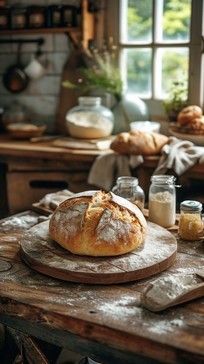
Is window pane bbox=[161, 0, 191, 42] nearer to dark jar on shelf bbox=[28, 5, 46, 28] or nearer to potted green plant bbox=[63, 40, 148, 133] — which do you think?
potted green plant bbox=[63, 40, 148, 133]

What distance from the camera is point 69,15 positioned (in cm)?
338

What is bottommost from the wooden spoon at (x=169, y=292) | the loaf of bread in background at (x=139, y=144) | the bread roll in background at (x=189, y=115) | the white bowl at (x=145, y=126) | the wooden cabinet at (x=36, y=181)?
the wooden cabinet at (x=36, y=181)

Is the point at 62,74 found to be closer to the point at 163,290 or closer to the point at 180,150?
the point at 180,150

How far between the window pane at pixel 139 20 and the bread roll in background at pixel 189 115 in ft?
2.16

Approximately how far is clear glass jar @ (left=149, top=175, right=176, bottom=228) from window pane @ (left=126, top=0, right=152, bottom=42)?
1.76 metres

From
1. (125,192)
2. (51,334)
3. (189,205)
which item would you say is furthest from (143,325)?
(125,192)

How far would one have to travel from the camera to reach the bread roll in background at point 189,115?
2867mm

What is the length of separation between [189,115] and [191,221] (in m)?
1.30

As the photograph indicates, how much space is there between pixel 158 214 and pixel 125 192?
0.45 feet

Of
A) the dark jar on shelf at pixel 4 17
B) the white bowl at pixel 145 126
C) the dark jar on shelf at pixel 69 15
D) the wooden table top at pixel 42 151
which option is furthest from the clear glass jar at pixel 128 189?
the dark jar on shelf at pixel 4 17

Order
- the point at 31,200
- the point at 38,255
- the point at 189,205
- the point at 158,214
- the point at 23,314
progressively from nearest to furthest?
the point at 23,314 → the point at 38,255 → the point at 189,205 → the point at 158,214 → the point at 31,200

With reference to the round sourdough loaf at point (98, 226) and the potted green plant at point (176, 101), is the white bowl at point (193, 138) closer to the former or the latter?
the potted green plant at point (176, 101)

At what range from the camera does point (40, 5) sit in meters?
3.58

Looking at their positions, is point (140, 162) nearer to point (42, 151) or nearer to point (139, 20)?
point (42, 151)
